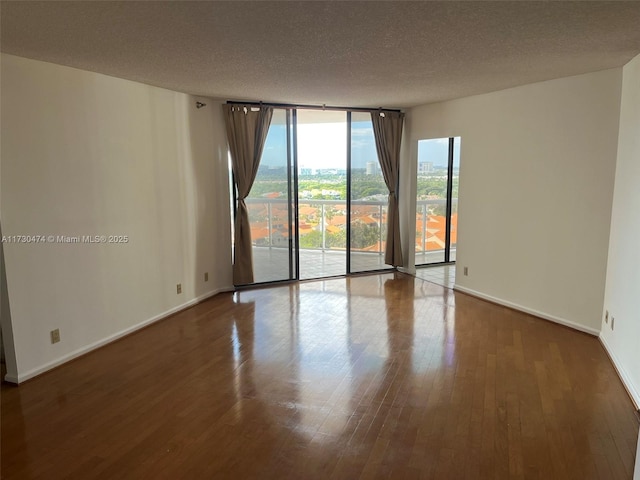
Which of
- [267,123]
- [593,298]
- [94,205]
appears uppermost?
[267,123]

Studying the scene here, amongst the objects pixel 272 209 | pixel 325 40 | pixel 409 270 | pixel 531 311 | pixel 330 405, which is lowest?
pixel 330 405

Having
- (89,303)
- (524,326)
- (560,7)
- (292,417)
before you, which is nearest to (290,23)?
(560,7)

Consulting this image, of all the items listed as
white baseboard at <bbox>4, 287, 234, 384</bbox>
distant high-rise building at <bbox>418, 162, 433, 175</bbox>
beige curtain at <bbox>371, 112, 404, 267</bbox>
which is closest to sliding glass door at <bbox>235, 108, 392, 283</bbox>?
beige curtain at <bbox>371, 112, 404, 267</bbox>

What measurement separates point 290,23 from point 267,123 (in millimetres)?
3139

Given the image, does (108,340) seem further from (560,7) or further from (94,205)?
(560,7)

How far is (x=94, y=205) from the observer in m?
3.80

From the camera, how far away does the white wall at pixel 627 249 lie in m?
3.07

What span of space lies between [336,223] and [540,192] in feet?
10.1

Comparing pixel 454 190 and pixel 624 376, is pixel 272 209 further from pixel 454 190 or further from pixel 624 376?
pixel 624 376

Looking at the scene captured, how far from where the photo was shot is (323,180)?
648 centimetres

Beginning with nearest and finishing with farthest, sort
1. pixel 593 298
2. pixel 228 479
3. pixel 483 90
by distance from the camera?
pixel 228 479 < pixel 593 298 < pixel 483 90

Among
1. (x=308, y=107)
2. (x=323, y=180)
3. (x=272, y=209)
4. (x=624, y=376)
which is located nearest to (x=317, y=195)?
(x=323, y=180)

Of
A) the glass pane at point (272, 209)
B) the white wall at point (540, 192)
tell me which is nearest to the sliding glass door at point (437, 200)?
the white wall at point (540, 192)

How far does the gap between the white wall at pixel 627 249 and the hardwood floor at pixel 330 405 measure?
202 millimetres
